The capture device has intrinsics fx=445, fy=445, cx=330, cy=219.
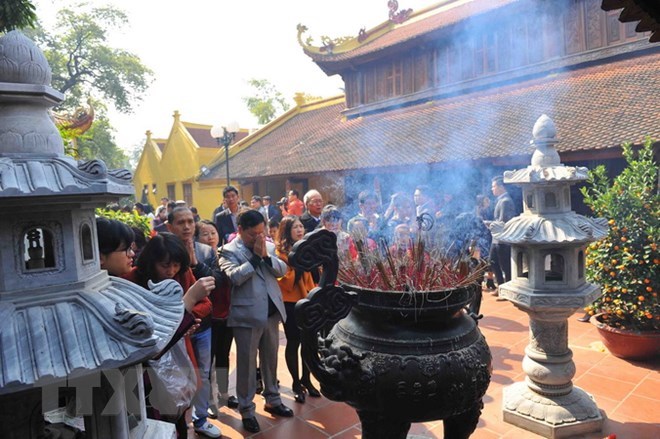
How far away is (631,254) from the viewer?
4.48m

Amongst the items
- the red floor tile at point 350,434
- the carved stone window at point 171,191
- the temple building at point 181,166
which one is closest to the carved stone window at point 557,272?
the red floor tile at point 350,434

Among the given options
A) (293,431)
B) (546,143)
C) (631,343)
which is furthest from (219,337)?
(631,343)

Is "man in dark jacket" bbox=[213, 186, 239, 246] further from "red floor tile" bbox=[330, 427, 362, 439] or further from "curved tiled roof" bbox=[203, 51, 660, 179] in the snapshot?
"curved tiled roof" bbox=[203, 51, 660, 179]

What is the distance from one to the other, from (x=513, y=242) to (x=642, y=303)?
200 cm

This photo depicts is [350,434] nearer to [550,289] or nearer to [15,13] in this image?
[550,289]

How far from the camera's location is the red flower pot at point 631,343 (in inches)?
172

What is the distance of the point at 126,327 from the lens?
1.30 metres

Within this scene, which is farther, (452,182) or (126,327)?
(452,182)

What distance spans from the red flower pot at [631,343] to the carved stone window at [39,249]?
497cm

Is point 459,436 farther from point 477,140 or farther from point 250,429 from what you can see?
point 477,140

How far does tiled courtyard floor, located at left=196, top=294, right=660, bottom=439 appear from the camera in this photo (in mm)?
3377

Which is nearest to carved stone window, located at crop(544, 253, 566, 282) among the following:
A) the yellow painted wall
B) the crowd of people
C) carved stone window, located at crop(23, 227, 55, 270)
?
the crowd of people

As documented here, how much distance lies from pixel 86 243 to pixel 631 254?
487 centimetres

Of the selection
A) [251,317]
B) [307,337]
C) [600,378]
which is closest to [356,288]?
[307,337]
